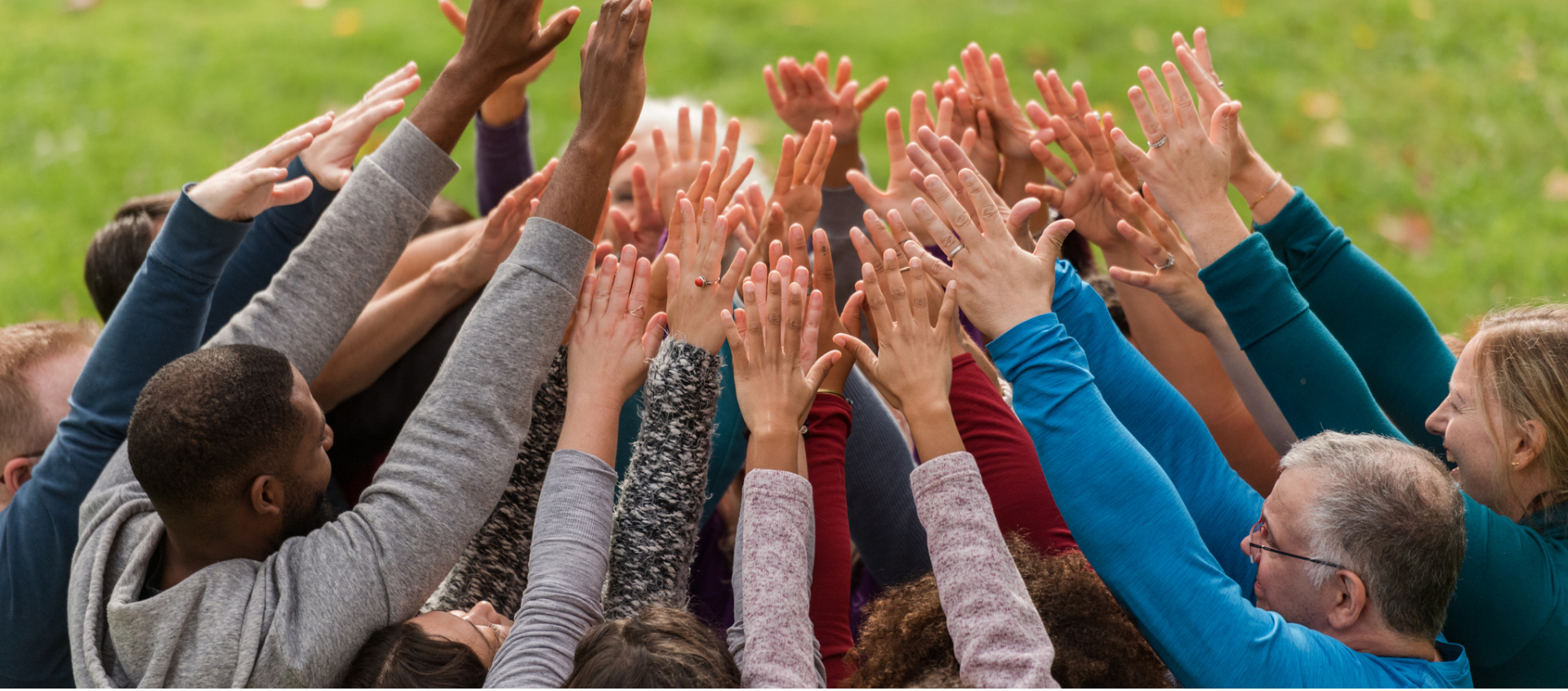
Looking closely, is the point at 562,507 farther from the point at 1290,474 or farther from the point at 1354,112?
the point at 1354,112

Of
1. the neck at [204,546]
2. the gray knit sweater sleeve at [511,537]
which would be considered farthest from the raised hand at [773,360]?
the neck at [204,546]

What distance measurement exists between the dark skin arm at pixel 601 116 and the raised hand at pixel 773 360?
33cm

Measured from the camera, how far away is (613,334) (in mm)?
1797

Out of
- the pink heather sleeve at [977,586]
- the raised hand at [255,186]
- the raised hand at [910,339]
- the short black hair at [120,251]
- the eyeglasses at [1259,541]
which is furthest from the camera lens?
the short black hair at [120,251]

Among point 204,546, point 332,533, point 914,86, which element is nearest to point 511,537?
point 332,533

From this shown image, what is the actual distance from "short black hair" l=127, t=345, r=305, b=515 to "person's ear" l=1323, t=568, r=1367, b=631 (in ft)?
5.17

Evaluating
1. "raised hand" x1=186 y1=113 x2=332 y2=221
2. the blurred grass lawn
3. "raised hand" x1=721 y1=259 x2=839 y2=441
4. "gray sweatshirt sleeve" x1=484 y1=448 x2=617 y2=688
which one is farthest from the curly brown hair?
the blurred grass lawn

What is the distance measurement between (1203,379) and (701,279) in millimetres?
1113

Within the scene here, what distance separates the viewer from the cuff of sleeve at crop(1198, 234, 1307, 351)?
173 cm

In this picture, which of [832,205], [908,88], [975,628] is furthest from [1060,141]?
[908,88]

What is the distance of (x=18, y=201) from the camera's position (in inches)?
149

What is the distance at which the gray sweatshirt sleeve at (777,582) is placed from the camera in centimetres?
148

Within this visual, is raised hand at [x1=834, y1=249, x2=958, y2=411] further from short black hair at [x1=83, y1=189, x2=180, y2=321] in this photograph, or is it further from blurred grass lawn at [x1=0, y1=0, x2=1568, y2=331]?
blurred grass lawn at [x1=0, y1=0, x2=1568, y2=331]

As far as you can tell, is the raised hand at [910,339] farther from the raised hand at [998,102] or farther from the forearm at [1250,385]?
the raised hand at [998,102]
